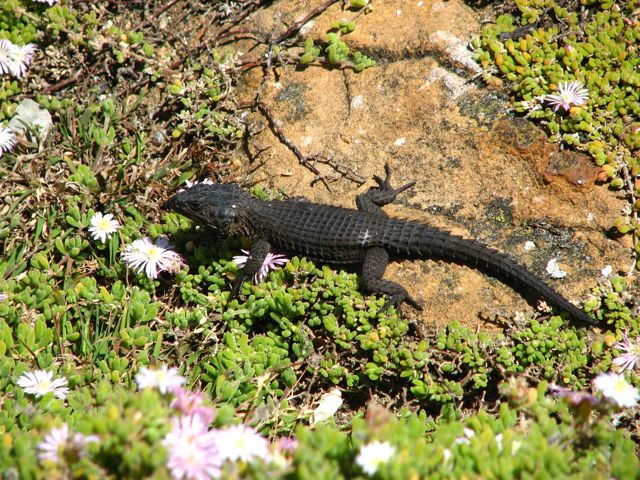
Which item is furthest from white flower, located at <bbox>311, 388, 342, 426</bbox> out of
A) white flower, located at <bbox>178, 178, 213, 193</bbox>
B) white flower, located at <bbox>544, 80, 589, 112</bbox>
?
white flower, located at <bbox>544, 80, 589, 112</bbox>

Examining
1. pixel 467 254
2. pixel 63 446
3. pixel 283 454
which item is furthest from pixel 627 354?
pixel 63 446

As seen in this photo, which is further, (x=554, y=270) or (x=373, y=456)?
(x=554, y=270)

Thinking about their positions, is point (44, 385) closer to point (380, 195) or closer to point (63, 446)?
point (63, 446)

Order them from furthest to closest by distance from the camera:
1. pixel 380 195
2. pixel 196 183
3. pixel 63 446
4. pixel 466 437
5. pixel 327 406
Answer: pixel 196 183 → pixel 380 195 → pixel 327 406 → pixel 466 437 → pixel 63 446

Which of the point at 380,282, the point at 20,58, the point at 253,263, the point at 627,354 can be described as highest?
the point at 20,58

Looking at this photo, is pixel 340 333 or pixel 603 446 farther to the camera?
pixel 340 333

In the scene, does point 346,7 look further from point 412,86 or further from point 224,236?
point 224,236

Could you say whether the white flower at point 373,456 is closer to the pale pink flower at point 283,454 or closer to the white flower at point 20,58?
the pale pink flower at point 283,454

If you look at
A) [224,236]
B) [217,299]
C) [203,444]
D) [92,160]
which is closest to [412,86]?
[224,236]

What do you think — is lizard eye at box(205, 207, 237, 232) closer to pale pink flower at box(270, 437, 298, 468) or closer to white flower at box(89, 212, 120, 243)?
white flower at box(89, 212, 120, 243)
